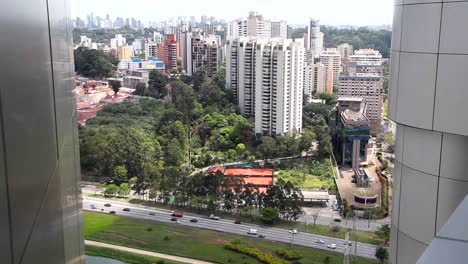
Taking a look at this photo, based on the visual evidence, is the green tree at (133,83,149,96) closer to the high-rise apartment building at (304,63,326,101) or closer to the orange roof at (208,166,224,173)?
the orange roof at (208,166,224,173)

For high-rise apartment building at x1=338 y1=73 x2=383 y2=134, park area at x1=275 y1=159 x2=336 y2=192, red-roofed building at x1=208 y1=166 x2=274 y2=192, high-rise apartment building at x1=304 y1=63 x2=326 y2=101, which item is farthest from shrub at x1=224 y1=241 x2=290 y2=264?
high-rise apartment building at x1=304 y1=63 x2=326 y2=101

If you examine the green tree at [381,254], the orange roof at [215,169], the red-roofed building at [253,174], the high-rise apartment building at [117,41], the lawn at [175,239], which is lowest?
the lawn at [175,239]

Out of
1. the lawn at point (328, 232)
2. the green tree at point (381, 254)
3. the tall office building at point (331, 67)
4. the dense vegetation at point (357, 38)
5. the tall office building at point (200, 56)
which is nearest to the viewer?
the green tree at point (381, 254)

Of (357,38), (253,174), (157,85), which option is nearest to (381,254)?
(253,174)

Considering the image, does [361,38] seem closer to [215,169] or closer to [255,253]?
[215,169]

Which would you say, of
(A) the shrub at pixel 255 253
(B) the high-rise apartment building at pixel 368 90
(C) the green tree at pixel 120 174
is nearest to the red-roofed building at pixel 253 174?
(C) the green tree at pixel 120 174

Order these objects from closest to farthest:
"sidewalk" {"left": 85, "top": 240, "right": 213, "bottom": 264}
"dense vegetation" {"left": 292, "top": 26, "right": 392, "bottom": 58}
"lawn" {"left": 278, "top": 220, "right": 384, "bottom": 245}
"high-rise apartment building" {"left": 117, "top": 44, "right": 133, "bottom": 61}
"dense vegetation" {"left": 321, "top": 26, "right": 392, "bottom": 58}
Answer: "sidewalk" {"left": 85, "top": 240, "right": 213, "bottom": 264} < "lawn" {"left": 278, "top": 220, "right": 384, "bottom": 245} < "high-rise apartment building" {"left": 117, "top": 44, "right": 133, "bottom": 61} < "dense vegetation" {"left": 321, "top": 26, "right": 392, "bottom": 58} < "dense vegetation" {"left": 292, "top": 26, "right": 392, "bottom": 58}

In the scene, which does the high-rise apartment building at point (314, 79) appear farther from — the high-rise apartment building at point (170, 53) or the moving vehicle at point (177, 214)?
the moving vehicle at point (177, 214)

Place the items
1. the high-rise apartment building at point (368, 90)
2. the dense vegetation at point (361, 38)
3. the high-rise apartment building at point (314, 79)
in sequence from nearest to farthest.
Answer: the high-rise apartment building at point (368, 90), the high-rise apartment building at point (314, 79), the dense vegetation at point (361, 38)
